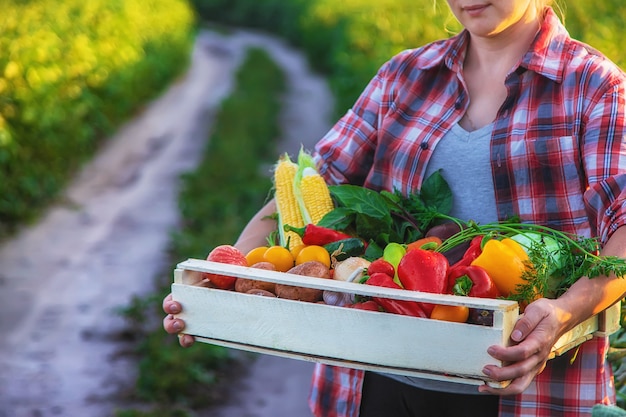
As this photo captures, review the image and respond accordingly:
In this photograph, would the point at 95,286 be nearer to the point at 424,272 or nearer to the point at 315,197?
the point at 315,197

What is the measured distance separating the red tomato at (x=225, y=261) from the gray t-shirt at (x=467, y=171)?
44 cm

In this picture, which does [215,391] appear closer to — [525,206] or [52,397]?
[52,397]

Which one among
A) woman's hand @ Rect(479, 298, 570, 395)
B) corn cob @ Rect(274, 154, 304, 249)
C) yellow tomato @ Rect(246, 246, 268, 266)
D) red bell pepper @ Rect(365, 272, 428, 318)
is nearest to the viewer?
woman's hand @ Rect(479, 298, 570, 395)

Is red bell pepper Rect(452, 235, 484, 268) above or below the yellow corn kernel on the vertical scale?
below

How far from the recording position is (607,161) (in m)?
1.92

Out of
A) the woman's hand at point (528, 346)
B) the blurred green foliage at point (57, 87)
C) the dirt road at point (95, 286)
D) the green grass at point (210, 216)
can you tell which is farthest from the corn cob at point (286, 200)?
the blurred green foliage at point (57, 87)

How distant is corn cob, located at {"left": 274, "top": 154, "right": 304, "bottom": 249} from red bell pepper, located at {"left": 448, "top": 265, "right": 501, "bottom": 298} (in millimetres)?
516

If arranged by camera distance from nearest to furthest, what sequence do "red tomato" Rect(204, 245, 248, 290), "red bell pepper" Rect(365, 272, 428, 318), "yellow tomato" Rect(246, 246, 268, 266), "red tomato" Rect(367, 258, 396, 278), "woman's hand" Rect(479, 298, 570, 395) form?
"woman's hand" Rect(479, 298, 570, 395)
"red bell pepper" Rect(365, 272, 428, 318)
"red tomato" Rect(367, 258, 396, 278)
"red tomato" Rect(204, 245, 248, 290)
"yellow tomato" Rect(246, 246, 268, 266)

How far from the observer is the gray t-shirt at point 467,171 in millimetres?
2135

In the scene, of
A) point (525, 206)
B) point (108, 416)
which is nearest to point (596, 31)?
point (108, 416)

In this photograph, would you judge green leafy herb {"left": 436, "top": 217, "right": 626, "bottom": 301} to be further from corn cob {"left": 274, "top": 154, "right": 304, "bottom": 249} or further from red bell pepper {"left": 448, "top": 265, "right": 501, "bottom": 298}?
corn cob {"left": 274, "top": 154, "right": 304, "bottom": 249}

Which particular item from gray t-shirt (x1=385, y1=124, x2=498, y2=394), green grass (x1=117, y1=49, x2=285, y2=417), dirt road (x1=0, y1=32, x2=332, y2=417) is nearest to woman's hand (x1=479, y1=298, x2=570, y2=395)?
gray t-shirt (x1=385, y1=124, x2=498, y2=394)

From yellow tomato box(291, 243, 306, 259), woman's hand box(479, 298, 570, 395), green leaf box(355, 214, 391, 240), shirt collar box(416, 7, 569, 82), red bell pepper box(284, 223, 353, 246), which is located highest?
shirt collar box(416, 7, 569, 82)

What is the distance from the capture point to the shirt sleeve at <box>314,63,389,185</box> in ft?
7.86
